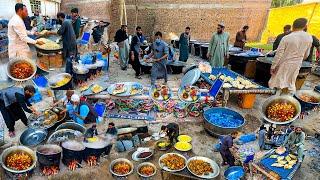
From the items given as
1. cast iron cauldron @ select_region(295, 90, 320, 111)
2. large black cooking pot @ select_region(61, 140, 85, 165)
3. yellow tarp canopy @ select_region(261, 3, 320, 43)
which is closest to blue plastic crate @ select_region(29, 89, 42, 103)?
large black cooking pot @ select_region(61, 140, 85, 165)

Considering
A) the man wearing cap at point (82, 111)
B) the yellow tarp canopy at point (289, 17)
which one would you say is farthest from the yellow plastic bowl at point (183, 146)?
the yellow tarp canopy at point (289, 17)

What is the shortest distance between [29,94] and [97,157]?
2108 millimetres

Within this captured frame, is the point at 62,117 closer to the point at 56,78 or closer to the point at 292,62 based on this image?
the point at 56,78

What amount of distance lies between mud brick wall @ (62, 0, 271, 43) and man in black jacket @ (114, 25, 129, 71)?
608cm

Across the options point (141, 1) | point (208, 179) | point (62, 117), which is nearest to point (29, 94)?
point (62, 117)

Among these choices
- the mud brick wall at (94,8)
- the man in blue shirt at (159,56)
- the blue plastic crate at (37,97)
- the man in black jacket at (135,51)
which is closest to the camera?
the blue plastic crate at (37,97)

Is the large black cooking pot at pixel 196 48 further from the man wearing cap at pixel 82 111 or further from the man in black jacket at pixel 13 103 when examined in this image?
the man in black jacket at pixel 13 103

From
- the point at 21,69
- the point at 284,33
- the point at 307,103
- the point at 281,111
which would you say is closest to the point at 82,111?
the point at 21,69

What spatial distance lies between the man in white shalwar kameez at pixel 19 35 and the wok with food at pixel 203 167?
4.95 meters

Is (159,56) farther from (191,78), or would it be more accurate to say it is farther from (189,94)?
(189,94)

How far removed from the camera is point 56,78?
7.62 meters

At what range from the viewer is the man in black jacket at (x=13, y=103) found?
5629 mm

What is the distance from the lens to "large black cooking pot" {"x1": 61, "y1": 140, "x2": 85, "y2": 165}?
4.97 metres

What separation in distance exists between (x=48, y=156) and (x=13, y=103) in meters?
1.92
